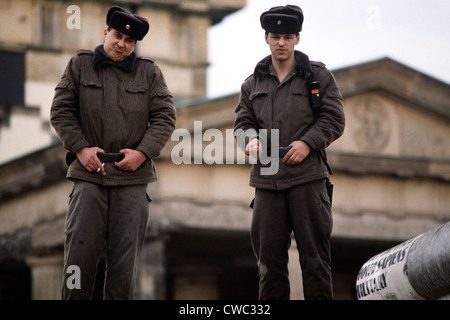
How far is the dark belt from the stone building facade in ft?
63.5

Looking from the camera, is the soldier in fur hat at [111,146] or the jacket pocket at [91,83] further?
the jacket pocket at [91,83]

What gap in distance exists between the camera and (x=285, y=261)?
915 cm

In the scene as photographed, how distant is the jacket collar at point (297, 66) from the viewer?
30.4 ft

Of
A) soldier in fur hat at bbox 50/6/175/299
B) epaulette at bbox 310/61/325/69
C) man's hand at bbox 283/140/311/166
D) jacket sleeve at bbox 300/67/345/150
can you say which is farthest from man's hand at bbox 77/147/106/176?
epaulette at bbox 310/61/325/69

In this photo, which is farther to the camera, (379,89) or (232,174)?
(379,89)

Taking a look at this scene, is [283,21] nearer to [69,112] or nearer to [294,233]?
[294,233]

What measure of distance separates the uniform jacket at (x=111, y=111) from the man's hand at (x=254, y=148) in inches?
26.5

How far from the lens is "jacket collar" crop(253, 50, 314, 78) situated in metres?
9.27

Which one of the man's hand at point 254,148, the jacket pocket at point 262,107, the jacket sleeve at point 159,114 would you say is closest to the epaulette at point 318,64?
the jacket pocket at point 262,107

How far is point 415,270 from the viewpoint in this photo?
31.0 feet

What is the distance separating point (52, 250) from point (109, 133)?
23.5 m

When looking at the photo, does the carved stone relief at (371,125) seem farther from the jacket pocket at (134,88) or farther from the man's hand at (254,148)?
the jacket pocket at (134,88)
